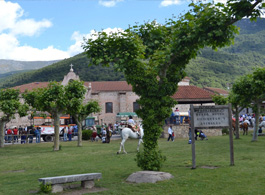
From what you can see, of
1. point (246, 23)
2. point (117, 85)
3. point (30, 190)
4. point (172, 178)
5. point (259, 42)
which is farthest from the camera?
point (246, 23)

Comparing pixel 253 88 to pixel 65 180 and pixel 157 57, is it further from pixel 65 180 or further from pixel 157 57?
pixel 65 180

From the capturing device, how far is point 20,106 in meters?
28.0

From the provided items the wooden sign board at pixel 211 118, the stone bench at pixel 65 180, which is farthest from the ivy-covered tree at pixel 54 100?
the stone bench at pixel 65 180

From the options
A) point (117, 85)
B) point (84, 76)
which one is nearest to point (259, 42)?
point (84, 76)

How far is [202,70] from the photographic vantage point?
95438 millimetres

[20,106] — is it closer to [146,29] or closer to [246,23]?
[146,29]

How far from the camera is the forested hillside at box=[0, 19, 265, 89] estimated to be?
274 ft

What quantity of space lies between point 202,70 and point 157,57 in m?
87.3

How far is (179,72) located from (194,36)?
1871mm

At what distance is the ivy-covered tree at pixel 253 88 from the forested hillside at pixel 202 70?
128 ft

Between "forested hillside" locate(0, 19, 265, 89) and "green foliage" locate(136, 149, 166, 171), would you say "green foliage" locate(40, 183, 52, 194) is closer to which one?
"green foliage" locate(136, 149, 166, 171)

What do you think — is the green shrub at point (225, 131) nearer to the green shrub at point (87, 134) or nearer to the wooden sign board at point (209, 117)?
the green shrub at point (87, 134)

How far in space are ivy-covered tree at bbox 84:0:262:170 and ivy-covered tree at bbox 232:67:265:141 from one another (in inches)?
514

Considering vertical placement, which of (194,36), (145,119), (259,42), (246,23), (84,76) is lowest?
(145,119)
